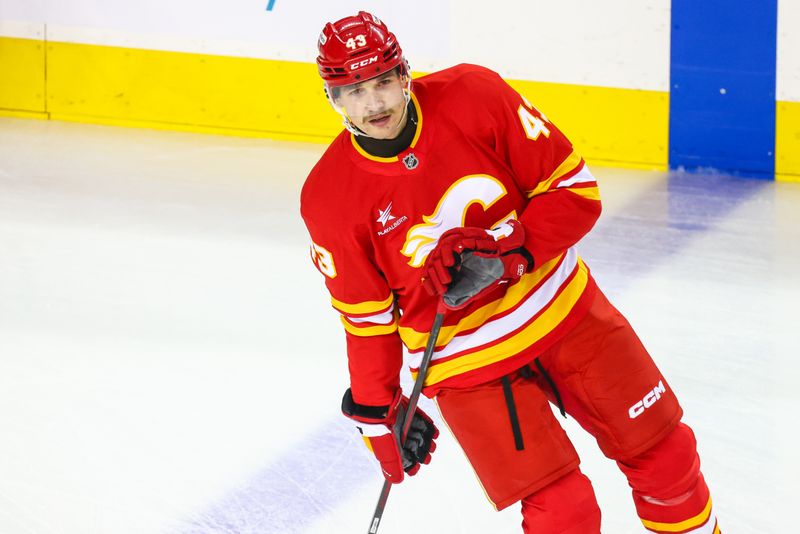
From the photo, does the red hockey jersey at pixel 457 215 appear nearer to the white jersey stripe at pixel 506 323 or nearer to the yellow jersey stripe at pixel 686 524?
the white jersey stripe at pixel 506 323

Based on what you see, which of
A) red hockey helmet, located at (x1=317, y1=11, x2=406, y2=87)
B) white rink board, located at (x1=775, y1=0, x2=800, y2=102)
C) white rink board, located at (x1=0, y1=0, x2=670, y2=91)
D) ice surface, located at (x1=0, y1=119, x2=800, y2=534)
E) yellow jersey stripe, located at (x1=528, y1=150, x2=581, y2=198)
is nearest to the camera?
red hockey helmet, located at (x1=317, y1=11, x2=406, y2=87)

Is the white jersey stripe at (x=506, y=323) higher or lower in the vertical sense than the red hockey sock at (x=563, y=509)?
higher

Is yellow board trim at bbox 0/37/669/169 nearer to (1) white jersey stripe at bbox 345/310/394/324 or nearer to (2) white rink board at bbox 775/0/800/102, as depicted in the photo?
(2) white rink board at bbox 775/0/800/102

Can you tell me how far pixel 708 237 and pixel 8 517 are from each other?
302 centimetres

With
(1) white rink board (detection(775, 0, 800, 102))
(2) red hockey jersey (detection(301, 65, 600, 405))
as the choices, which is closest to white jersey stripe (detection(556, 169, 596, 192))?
(2) red hockey jersey (detection(301, 65, 600, 405))

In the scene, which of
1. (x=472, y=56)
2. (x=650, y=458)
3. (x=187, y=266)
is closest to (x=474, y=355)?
(x=650, y=458)

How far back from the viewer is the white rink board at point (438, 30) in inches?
231

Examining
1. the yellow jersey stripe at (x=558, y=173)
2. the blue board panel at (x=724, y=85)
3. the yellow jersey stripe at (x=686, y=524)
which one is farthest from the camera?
the blue board panel at (x=724, y=85)

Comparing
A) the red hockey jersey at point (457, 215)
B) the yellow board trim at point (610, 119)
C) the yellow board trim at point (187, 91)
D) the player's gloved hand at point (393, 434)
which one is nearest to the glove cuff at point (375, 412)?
the player's gloved hand at point (393, 434)

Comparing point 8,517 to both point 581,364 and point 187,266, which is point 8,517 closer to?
point 581,364

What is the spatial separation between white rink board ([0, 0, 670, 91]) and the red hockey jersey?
3653mm

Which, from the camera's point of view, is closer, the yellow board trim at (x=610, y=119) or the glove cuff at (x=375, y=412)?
the glove cuff at (x=375, y=412)

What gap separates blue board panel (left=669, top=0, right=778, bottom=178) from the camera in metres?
5.60

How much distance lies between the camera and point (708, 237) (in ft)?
16.3
